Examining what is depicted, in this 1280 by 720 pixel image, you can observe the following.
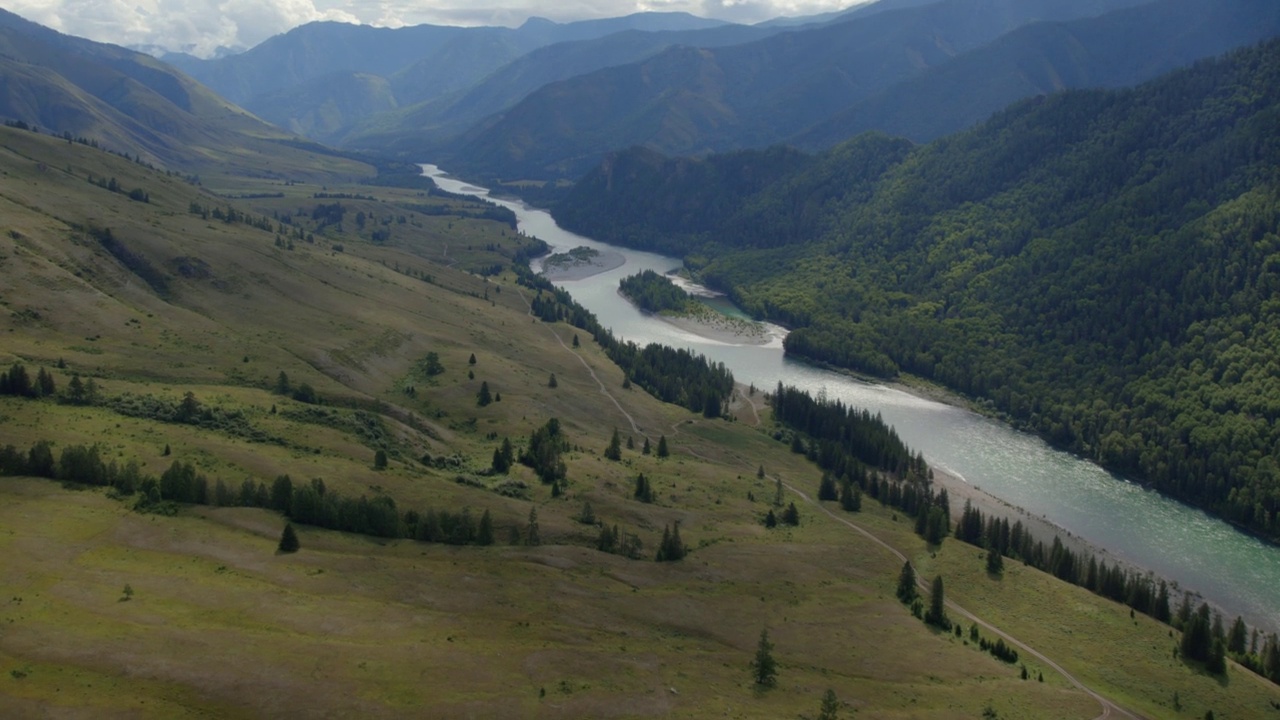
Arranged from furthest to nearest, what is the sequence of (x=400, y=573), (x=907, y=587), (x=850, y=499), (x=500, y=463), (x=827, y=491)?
(x=827, y=491)
(x=850, y=499)
(x=500, y=463)
(x=907, y=587)
(x=400, y=573)

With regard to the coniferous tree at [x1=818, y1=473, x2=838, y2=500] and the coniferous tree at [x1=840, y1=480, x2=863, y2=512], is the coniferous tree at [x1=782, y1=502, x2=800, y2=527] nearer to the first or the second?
the coniferous tree at [x1=840, y1=480, x2=863, y2=512]

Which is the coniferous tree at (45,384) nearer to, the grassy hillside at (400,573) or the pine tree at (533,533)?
the grassy hillside at (400,573)

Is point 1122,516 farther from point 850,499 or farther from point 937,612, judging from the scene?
point 937,612

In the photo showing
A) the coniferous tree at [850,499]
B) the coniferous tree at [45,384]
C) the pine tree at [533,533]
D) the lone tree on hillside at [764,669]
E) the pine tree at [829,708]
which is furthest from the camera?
the coniferous tree at [850,499]

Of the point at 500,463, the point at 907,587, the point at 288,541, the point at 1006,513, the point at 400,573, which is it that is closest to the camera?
the point at 288,541

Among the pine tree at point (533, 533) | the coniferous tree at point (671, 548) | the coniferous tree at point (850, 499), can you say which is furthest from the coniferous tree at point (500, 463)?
the coniferous tree at point (850, 499)

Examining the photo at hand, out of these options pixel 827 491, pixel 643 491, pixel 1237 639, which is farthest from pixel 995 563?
pixel 643 491

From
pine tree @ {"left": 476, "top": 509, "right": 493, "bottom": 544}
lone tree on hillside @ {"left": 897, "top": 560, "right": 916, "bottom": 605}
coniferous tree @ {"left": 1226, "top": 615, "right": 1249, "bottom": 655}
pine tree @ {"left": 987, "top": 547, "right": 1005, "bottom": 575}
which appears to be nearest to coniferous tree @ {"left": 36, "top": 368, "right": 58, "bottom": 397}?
pine tree @ {"left": 476, "top": 509, "right": 493, "bottom": 544}

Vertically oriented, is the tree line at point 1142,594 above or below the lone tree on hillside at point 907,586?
above

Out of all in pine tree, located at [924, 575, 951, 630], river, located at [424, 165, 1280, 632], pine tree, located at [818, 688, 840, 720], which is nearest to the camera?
pine tree, located at [818, 688, 840, 720]
